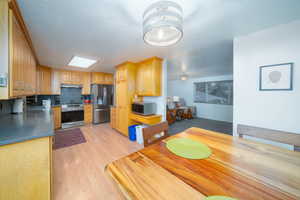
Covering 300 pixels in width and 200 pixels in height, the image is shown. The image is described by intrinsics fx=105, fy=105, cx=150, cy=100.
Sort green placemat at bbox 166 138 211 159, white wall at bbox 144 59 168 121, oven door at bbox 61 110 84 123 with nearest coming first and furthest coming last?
green placemat at bbox 166 138 211 159 → white wall at bbox 144 59 168 121 → oven door at bbox 61 110 84 123

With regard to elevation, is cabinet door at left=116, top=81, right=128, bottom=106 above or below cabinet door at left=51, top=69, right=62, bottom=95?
below

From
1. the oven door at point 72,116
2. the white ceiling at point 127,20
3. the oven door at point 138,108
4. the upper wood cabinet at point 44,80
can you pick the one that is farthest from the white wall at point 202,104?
the upper wood cabinet at point 44,80

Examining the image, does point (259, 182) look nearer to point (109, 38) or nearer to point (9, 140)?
point (9, 140)

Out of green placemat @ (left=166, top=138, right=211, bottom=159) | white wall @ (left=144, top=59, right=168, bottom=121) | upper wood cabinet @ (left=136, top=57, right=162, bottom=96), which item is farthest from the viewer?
white wall @ (left=144, top=59, right=168, bottom=121)

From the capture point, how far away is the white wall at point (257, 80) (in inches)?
52.4

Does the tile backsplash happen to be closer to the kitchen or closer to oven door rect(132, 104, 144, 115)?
the kitchen

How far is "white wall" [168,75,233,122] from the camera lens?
5027 millimetres

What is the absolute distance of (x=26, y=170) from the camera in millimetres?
989

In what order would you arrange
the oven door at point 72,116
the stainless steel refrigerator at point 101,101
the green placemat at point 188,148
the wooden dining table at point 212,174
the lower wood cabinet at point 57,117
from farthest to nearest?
the stainless steel refrigerator at point 101,101 → the oven door at point 72,116 → the lower wood cabinet at point 57,117 → the green placemat at point 188,148 → the wooden dining table at point 212,174

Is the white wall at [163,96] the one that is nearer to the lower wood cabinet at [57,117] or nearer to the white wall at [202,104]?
the lower wood cabinet at [57,117]

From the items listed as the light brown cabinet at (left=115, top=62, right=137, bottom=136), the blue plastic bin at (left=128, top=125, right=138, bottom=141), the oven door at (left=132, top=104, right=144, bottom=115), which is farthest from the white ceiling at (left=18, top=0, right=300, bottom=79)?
the blue plastic bin at (left=128, top=125, right=138, bottom=141)

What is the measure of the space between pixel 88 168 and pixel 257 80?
3057 millimetres

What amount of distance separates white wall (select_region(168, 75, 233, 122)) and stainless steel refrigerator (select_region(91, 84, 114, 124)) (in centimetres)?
430

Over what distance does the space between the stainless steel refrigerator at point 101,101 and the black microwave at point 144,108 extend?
1872 millimetres
